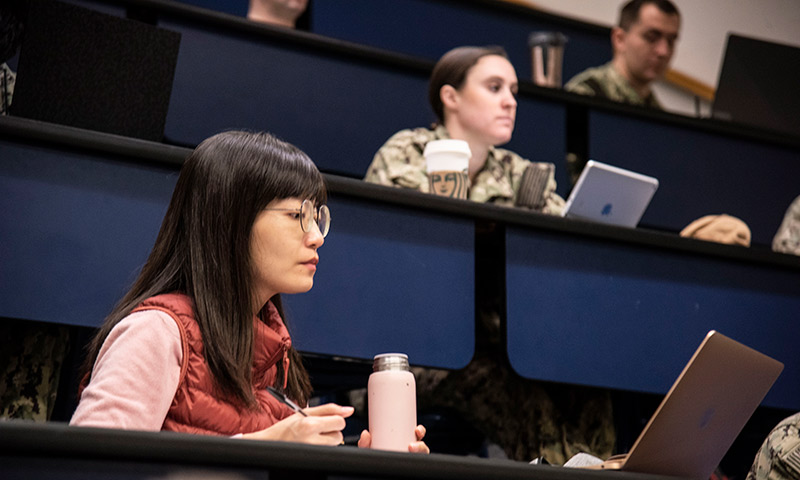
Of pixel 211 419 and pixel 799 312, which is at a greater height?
pixel 799 312

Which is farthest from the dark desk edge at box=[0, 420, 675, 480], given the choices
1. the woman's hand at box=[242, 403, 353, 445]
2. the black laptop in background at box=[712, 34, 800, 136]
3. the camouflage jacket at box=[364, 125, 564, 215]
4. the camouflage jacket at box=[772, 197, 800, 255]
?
the black laptop in background at box=[712, 34, 800, 136]

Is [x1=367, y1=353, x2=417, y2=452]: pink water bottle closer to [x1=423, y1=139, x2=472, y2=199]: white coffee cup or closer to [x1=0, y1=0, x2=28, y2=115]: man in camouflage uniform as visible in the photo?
[x1=423, y1=139, x2=472, y2=199]: white coffee cup

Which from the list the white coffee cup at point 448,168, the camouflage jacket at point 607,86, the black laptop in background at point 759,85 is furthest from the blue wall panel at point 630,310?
the camouflage jacket at point 607,86

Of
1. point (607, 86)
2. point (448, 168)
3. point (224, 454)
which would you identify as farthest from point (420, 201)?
point (607, 86)

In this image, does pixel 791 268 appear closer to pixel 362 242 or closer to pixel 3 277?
pixel 362 242

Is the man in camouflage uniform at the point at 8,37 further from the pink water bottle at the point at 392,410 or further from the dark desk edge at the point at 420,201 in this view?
the pink water bottle at the point at 392,410

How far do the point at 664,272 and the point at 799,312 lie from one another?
34 cm

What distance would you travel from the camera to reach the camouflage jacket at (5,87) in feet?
5.17

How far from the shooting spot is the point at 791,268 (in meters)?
1.85

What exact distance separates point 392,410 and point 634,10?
2.44m

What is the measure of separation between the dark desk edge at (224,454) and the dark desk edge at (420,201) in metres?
0.85

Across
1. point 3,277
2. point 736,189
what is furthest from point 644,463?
point 736,189

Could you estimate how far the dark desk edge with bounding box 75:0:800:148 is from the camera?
2.05 meters

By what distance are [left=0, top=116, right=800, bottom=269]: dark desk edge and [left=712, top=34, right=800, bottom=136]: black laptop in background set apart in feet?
3.48
